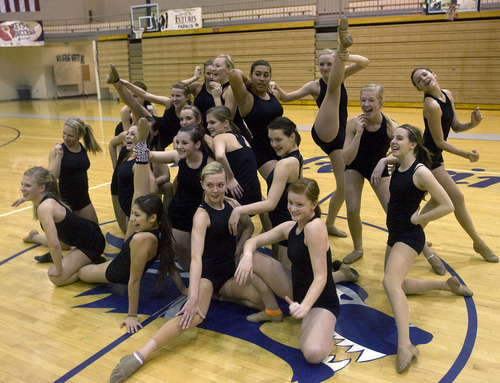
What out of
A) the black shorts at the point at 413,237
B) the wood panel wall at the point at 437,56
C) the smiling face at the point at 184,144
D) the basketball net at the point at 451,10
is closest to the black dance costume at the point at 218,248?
the smiling face at the point at 184,144

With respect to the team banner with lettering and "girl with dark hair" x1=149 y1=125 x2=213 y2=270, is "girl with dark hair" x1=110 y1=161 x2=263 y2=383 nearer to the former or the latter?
"girl with dark hair" x1=149 y1=125 x2=213 y2=270

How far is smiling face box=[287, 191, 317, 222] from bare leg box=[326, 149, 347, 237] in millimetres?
1879

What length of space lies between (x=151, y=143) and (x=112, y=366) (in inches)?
107

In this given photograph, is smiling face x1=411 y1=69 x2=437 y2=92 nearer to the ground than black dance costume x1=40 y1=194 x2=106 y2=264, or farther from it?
farther from it

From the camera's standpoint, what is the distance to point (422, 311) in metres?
3.52

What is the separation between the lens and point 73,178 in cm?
486

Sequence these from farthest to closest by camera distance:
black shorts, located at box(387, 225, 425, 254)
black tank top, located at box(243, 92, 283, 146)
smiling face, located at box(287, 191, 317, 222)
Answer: black tank top, located at box(243, 92, 283, 146) → black shorts, located at box(387, 225, 425, 254) → smiling face, located at box(287, 191, 317, 222)

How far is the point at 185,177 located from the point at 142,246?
0.82 meters

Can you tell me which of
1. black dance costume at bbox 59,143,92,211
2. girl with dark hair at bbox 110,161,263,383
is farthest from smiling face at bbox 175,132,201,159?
black dance costume at bbox 59,143,92,211

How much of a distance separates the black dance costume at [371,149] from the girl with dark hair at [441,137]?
43 centimetres

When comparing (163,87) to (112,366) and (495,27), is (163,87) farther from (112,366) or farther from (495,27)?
(112,366)

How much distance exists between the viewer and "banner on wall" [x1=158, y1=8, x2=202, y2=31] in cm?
1933

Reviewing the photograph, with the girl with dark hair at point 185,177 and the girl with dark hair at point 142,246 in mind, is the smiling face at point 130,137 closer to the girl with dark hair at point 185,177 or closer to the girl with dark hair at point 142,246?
the girl with dark hair at point 185,177

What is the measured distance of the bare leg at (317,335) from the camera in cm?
285
